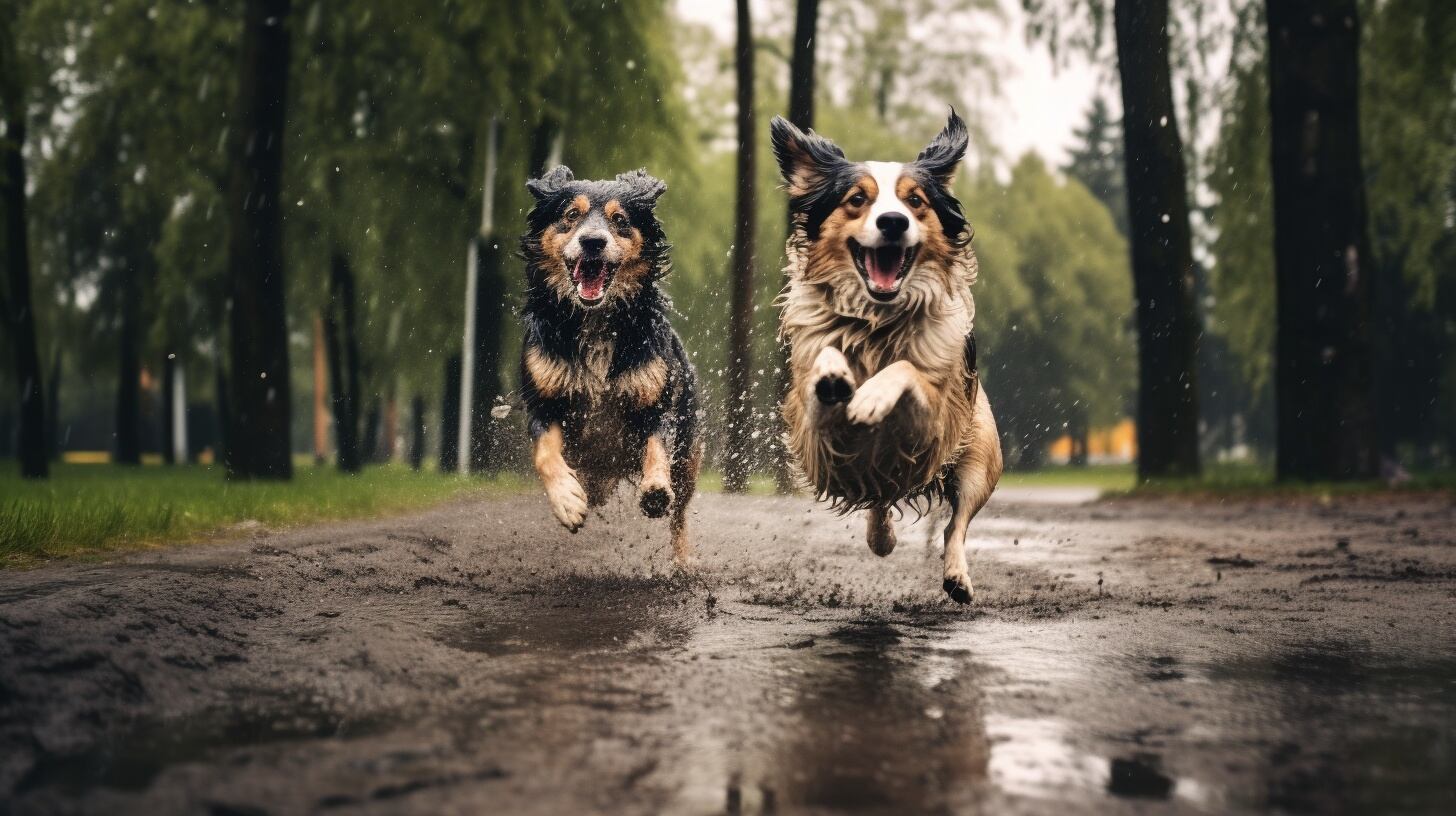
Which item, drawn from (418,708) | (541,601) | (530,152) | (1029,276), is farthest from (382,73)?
(1029,276)

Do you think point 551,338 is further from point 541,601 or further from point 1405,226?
point 1405,226

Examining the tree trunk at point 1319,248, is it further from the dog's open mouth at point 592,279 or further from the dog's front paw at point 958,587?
the dog's open mouth at point 592,279

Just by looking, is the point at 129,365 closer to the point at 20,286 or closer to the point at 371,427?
the point at 371,427

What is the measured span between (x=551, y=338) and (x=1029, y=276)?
38.4 metres

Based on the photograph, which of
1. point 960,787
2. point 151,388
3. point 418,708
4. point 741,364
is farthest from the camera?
point 151,388

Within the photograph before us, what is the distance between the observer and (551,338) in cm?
779

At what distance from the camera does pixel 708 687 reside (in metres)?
4.50

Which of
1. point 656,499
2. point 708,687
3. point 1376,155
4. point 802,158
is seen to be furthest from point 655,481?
point 1376,155

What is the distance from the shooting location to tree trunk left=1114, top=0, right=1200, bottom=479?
1728 centimetres

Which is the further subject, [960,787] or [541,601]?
[541,601]

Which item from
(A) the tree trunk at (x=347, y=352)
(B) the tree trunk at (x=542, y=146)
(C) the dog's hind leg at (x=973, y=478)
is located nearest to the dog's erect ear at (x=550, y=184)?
(C) the dog's hind leg at (x=973, y=478)

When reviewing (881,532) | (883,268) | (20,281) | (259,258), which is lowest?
(881,532)

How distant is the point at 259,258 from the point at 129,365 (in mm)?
13186

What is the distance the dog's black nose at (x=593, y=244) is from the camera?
291 inches
